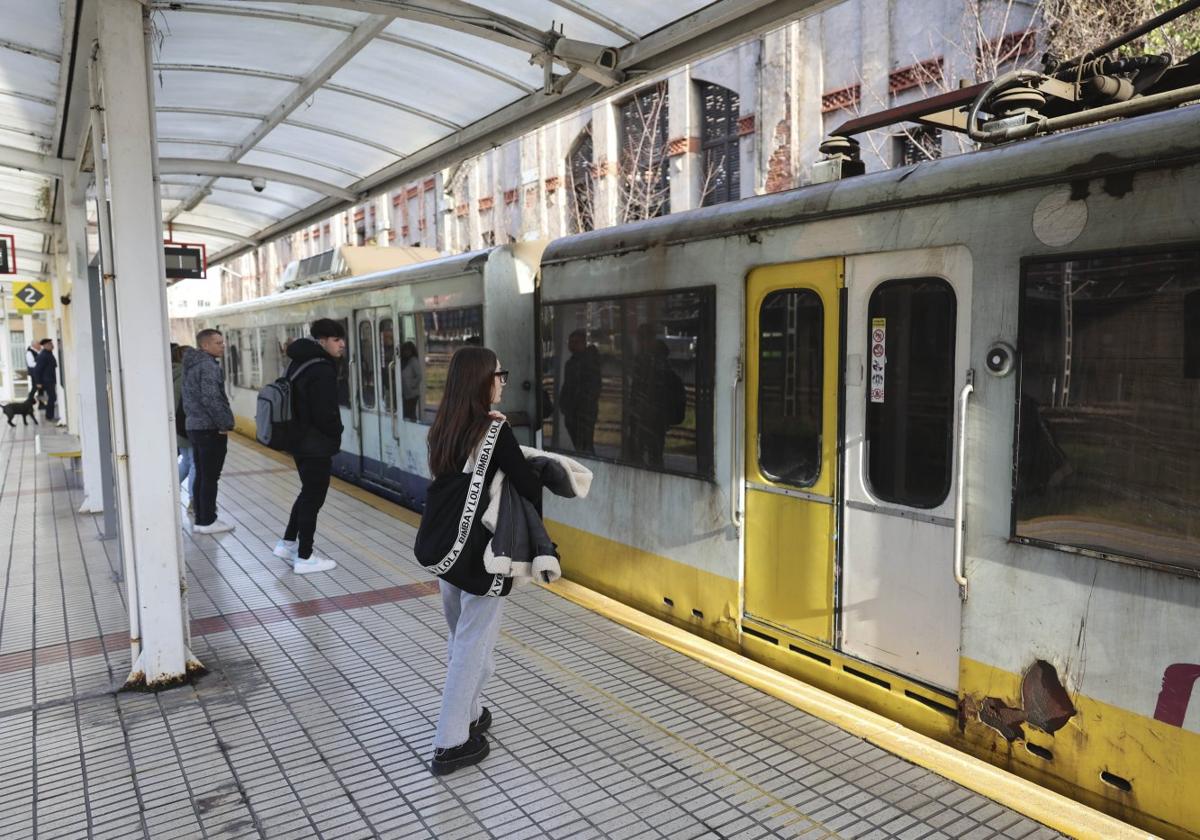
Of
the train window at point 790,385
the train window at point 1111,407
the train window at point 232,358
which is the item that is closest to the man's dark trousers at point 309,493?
the train window at point 790,385

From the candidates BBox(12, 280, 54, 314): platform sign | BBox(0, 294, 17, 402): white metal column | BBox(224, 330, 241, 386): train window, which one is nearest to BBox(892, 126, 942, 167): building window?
BBox(224, 330, 241, 386): train window

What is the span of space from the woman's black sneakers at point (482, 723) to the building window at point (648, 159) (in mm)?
15964

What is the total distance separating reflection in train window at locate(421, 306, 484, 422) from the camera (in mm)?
7924

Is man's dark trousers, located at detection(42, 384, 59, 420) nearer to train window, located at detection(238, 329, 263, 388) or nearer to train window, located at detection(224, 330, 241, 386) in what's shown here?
train window, located at detection(224, 330, 241, 386)

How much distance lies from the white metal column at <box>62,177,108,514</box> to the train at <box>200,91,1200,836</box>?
202 inches

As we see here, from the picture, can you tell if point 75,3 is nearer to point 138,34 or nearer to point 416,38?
point 138,34

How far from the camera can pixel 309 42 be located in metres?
5.82

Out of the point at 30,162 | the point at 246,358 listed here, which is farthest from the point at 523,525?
the point at 246,358

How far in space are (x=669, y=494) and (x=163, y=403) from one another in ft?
9.83

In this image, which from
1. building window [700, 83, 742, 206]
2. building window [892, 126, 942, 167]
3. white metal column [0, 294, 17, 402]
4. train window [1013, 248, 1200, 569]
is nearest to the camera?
train window [1013, 248, 1200, 569]

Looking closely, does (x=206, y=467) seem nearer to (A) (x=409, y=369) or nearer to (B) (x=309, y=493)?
(B) (x=309, y=493)

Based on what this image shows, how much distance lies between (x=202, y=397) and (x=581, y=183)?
15560 millimetres

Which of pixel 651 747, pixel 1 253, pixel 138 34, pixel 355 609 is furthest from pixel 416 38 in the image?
pixel 1 253

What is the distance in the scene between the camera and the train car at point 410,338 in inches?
304
